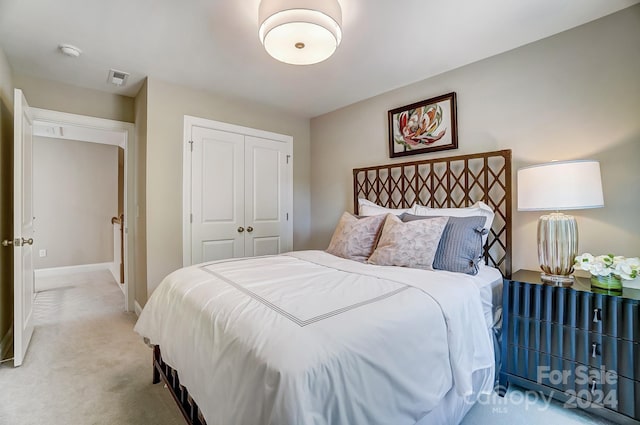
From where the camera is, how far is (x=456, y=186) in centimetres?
268

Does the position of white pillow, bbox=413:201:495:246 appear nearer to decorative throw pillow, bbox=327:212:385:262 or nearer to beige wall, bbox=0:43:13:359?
decorative throw pillow, bbox=327:212:385:262

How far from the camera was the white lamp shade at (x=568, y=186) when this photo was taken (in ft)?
5.72

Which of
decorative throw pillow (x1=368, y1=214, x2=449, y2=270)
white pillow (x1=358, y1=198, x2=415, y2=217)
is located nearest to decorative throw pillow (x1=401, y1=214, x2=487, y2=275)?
decorative throw pillow (x1=368, y1=214, x2=449, y2=270)

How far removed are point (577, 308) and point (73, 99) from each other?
4539 millimetres

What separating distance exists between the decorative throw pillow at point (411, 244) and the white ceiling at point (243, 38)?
1.38 metres

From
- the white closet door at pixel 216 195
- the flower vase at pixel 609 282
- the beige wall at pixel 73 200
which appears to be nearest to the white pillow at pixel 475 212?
the flower vase at pixel 609 282

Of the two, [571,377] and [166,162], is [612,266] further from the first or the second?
[166,162]

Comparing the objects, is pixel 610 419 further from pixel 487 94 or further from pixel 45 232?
pixel 45 232

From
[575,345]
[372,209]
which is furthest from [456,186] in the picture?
[575,345]

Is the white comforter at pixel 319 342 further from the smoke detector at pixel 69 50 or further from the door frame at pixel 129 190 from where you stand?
the smoke detector at pixel 69 50

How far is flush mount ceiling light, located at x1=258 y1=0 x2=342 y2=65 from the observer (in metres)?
1.54

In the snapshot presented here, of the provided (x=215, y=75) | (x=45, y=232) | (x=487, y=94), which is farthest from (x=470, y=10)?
(x=45, y=232)

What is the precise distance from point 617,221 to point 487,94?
4.36 feet

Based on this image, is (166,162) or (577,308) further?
(166,162)
